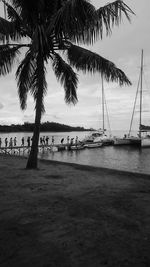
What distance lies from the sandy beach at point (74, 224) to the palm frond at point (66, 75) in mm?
5750

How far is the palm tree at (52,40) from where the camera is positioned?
7371 mm

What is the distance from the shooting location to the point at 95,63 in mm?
9742

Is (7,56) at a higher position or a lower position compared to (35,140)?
higher

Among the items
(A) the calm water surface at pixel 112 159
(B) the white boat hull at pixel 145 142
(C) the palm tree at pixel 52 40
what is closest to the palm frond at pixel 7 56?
(C) the palm tree at pixel 52 40

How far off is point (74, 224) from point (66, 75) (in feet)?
27.4

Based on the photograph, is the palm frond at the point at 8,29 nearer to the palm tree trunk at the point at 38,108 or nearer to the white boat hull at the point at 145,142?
the palm tree trunk at the point at 38,108

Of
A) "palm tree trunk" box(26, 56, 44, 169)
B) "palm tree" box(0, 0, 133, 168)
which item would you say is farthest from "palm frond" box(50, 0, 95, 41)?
"palm tree trunk" box(26, 56, 44, 169)

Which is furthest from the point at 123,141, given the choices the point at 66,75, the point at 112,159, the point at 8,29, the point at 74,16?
the point at 74,16

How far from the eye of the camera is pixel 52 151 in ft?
144

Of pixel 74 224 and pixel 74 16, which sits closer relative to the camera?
pixel 74 224

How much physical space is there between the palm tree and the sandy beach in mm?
4757

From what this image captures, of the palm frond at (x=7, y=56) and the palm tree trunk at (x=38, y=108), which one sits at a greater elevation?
the palm frond at (x=7, y=56)

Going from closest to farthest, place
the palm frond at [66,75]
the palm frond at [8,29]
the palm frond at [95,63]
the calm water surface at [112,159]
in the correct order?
the palm frond at [8,29], the palm frond at [95,63], the palm frond at [66,75], the calm water surface at [112,159]

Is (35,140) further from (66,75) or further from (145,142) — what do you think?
(145,142)
